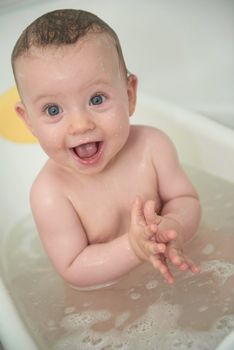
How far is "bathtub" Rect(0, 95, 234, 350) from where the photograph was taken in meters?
0.91

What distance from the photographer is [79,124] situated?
3.03ft

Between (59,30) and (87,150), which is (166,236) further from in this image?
(59,30)

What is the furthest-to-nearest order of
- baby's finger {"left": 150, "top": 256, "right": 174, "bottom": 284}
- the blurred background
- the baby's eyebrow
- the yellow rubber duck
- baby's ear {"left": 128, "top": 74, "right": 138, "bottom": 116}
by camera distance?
the blurred background → the yellow rubber duck → baby's ear {"left": 128, "top": 74, "right": 138, "bottom": 116} → the baby's eyebrow → baby's finger {"left": 150, "top": 256, "right": 174, "bottom": 284}

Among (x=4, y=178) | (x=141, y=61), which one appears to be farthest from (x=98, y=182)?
(x=141, y=61)

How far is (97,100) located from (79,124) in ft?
0.20

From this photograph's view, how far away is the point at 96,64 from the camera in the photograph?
93 cm

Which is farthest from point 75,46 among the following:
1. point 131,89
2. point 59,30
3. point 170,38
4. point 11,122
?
point 170,38

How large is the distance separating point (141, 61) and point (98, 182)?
78 cm

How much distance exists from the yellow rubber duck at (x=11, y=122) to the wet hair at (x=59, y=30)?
539 mm

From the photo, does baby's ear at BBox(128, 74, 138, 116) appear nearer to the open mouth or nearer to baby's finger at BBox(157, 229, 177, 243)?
the open mouth

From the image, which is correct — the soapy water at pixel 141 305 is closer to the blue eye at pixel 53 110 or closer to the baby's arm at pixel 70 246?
the baby's arm at pixel 70 246

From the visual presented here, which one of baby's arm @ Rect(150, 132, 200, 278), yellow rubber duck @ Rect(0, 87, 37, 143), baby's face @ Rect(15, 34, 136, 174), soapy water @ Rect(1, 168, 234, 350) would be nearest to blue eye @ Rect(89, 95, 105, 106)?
baby's face @ Rect(15, 34, 136, 174)

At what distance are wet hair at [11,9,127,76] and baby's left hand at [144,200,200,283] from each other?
30 cm

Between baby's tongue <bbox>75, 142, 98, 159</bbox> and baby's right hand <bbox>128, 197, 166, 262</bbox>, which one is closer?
baby's right hand <bbox>128, 197, 166, 262</bbox>
